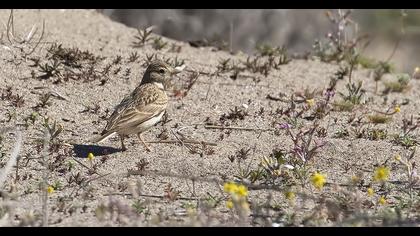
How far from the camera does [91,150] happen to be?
8547 millimetres

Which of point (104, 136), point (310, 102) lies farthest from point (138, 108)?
point (310, 102)

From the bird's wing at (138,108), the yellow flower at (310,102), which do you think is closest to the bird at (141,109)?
the bird's wing at (138,108)

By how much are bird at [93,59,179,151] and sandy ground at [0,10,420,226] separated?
0.20 meters

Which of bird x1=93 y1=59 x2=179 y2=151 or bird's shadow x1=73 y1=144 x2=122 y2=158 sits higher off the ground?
bird x1=93 y1=59 x2=179 y2=151

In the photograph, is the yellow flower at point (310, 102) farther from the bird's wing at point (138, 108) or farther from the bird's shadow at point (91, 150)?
the bird's shadow at point (91, 150)

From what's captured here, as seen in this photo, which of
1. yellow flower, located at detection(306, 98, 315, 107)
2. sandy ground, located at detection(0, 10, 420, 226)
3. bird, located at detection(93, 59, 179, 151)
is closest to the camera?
sandy ground, located at detection(0, 10, 420, 226)

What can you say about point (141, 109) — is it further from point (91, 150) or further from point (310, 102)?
point (310, 102)

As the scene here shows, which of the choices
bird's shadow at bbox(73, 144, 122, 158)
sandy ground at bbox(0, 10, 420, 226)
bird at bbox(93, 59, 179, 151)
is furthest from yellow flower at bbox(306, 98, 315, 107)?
bird's shadow at bbox(73, 144, 122, 158)

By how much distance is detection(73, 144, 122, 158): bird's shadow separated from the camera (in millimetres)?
8406

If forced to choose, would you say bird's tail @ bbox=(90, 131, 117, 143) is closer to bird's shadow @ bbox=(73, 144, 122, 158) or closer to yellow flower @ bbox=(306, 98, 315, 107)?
bird's shadow @ bbox=(73, 144, 122, 158)

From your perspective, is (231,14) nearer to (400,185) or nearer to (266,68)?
(266,68)

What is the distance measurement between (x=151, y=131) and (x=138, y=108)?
50cm

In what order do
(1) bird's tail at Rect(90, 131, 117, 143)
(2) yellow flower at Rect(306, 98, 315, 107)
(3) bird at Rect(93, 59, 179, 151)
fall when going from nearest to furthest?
(1) bird's tail at Rect(90, 131, 117, 143)
(3) bird at Rect(93, 59, 179, 151)
(2) yellow flower at Rect(306, 98, 315, 107)

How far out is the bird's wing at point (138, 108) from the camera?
8.59m
